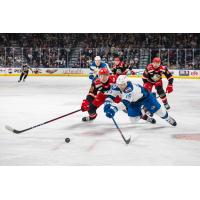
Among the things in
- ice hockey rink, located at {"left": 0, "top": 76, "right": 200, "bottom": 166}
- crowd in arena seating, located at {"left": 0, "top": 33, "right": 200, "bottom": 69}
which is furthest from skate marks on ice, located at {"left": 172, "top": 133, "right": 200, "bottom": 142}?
crowd in arena seating, located at {"left": 0, "top": 33, "right": 200, "bottom": 69}

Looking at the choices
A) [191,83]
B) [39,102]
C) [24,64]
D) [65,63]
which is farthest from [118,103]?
[191,83]

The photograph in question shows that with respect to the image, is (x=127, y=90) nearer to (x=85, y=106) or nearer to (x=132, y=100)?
(x=132, y=100)

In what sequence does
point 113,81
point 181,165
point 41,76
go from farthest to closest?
point 41,76, point 113,81, point 181,165

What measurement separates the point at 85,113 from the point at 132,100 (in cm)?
96

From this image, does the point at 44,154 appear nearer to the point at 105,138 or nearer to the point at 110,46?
the point at 105,138

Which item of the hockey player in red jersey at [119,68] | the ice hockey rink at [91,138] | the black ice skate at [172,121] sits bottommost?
the ice hockey rink at [91,138]

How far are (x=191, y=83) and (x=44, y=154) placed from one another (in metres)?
5.77

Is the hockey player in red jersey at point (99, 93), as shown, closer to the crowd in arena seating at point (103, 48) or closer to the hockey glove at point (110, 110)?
the crowd in arena seating at point (103, 48)

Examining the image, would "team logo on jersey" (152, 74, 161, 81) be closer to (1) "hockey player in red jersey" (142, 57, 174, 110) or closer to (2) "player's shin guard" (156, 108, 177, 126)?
(1) "hockey player in red jersey" (142, 57, 174, 110)

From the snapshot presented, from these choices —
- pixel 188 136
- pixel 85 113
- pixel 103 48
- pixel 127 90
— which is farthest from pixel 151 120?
pixel 103 48

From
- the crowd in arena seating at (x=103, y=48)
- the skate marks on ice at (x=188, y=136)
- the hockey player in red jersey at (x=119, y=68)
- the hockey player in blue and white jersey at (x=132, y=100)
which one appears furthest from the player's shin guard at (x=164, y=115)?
the hockey player in red jersey at (x=119, y=68)

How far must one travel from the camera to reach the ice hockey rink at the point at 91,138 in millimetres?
3648

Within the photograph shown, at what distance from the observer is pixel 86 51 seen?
6.05 meters

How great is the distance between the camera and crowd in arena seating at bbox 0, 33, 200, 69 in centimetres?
518
